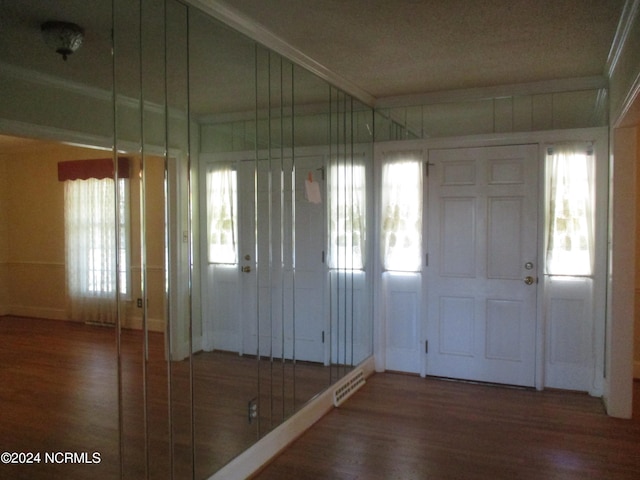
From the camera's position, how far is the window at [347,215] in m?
4.21

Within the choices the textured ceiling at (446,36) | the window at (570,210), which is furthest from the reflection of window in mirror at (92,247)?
the window at (570,210)

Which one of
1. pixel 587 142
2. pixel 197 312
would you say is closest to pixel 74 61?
pixel 197 312

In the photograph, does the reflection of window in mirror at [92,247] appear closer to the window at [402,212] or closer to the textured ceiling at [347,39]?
the textured ceiling at [347,39]

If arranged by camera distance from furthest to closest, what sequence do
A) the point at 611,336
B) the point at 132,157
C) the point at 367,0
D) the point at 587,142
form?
the point at 587,142 < the point at 611,336 < the point at 367,0 < the point at 132,157

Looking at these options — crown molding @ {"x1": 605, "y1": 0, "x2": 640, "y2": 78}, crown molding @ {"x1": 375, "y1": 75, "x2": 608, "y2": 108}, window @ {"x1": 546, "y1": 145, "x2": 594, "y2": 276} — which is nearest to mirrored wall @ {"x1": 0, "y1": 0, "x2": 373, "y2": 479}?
crown molding @ {"x1": 375, "y1": 75, "x2": 608, "y2": 108}

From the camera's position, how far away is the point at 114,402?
9.39ft

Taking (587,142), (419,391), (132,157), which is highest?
(587,142)

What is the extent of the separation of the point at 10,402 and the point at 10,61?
5.73ft

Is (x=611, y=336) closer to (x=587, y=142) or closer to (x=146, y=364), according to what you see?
(x=587, y=142)

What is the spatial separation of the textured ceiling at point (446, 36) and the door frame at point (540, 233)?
473 mm

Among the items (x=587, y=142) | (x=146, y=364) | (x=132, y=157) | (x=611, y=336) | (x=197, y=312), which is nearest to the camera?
(x=132, y=157)

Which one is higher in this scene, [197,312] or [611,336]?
[197,312]

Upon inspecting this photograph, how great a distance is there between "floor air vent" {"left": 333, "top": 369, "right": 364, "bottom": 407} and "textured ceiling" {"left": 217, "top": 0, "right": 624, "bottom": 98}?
2.39 metres

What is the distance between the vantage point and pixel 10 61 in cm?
222
